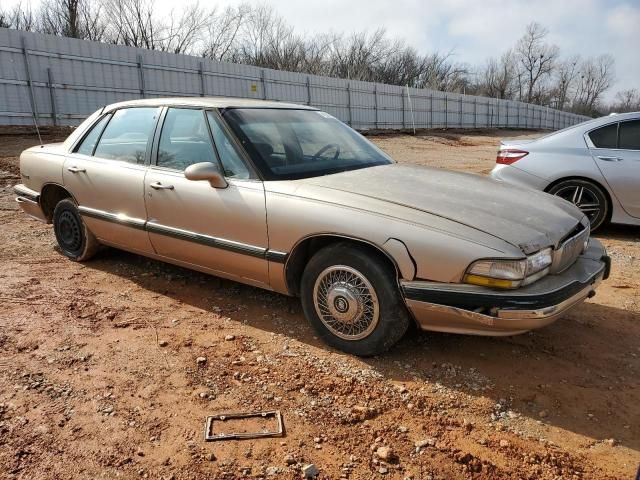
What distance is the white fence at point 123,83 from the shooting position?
1425 centimetres

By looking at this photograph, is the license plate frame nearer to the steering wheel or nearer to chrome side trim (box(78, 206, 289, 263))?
chrome side trim (box(78, 206, 289, 263))

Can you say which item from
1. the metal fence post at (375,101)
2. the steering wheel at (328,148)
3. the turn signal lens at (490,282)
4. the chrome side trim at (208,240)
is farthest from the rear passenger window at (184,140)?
the metal fence post at (375,101)

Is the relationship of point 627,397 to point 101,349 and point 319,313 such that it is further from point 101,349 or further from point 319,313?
point 101,349

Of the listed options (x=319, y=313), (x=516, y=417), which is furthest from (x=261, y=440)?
(x=516, y=417)

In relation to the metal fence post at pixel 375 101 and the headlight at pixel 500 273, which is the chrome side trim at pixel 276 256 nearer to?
the headlight at pixel 500 273

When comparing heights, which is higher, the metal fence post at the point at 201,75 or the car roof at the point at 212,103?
the metal fence post at the point at 201,75

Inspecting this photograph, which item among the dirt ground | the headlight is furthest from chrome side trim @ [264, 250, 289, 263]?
the headlight

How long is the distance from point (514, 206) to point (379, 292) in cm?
104

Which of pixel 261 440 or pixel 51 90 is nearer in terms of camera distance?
pixel 261 440

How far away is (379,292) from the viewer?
114 inches

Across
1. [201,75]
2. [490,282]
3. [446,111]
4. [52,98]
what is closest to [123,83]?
[52,98]

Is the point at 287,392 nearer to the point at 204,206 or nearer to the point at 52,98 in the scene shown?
the point at 204,206

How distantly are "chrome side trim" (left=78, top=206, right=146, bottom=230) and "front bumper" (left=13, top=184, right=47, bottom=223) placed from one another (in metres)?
0.78

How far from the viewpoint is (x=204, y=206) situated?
11.7 ft
